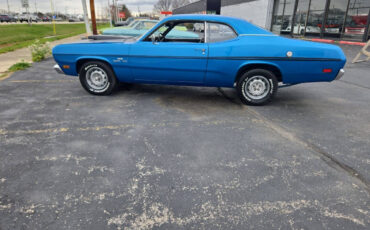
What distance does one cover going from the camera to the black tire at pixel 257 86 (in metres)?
4.61

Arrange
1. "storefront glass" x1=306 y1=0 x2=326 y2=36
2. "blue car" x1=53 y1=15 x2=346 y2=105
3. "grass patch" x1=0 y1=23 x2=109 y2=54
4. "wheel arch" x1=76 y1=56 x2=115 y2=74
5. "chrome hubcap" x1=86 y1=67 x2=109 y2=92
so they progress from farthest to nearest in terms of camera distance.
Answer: "storefront glass" x1=306 y1=0 x2=326 y2=36, "grass patch" x1=0 y1=23 x2=109 y2=54, "chrome hubcap" x1=86 y1=67 x2=109 y2=92, "wheel arch" x1=76 y1=56 x2=115 y2=74, "blue car" x1=53 y1=15 x2=346 y2=105

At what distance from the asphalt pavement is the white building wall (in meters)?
24.1

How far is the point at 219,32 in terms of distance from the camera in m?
4.63

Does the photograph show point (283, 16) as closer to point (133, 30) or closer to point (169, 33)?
point (133, 30)

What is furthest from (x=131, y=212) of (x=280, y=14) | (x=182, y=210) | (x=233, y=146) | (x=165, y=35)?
(x=280, y=14)

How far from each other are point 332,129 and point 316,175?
151 centimetres

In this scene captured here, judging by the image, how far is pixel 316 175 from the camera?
8.75 ft

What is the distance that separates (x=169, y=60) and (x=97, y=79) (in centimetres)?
170

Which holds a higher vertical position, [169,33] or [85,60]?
[169,33]

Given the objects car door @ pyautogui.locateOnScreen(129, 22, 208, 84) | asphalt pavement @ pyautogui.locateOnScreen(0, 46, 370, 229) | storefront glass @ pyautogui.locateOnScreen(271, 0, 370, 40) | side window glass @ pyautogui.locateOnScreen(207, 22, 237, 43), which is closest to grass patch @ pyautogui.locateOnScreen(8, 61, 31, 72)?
asphalt pavement @ pyautogui.locateOnScreen(0, 46, 370, 229)

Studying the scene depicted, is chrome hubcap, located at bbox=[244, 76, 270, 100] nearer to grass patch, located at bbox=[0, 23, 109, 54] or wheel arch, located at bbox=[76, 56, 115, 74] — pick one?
wheel arch, located at bbox=[76, 56, 115, 74]

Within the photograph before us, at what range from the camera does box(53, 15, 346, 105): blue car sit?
4422 millimetres

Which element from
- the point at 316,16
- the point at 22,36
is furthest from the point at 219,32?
the point at 22,36

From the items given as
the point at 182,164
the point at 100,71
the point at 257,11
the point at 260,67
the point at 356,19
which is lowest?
the point at 182,164
